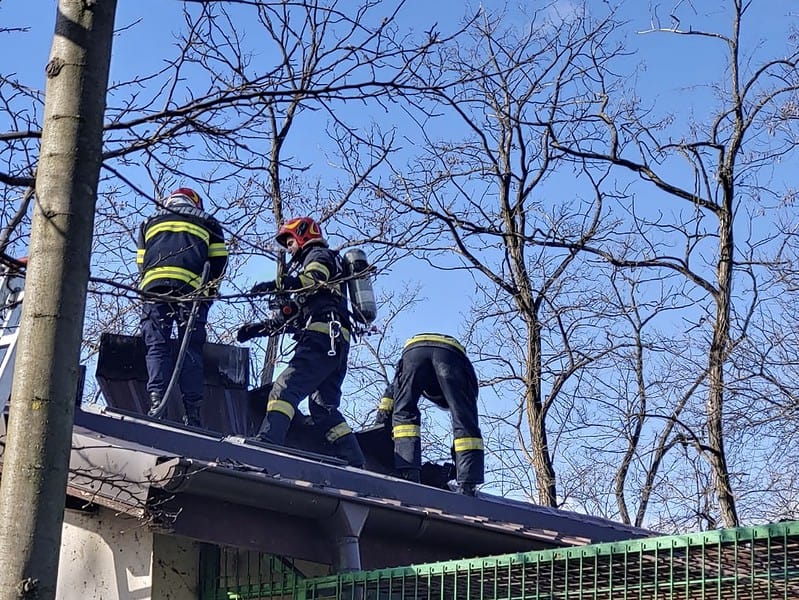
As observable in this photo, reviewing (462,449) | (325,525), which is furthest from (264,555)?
(462,449)

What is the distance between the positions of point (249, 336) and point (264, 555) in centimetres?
244

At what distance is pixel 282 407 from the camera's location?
850cm

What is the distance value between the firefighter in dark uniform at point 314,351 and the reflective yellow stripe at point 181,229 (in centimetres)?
64

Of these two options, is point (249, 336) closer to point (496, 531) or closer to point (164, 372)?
point (164, 372)

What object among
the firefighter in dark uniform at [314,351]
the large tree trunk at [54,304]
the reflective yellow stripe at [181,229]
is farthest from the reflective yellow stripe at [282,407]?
the large tree trunk at [54,304]

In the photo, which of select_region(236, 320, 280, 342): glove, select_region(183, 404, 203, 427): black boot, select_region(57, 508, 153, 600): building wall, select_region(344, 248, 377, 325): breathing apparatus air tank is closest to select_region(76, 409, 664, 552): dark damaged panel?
select_region(57, 508, 153, 600): building wall

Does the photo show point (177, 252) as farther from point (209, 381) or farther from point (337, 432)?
point (337, 432)

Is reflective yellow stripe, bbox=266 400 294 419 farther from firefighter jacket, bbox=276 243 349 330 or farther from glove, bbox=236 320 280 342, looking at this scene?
firefighter jacket, bbox=276 243 349 330

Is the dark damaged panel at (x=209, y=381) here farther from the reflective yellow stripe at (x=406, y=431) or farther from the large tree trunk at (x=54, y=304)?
the large tree trunk at (x=54, y=304)

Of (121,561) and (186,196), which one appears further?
(186,196)

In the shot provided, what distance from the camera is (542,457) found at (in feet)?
49.5

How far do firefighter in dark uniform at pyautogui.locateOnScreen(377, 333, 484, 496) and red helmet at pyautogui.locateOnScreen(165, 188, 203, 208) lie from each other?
1.86 m

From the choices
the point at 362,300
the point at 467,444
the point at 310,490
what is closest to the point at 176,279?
the point at 362,300

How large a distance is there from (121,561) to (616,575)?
7.93 ft
